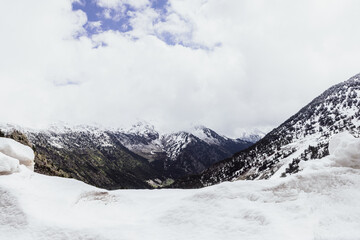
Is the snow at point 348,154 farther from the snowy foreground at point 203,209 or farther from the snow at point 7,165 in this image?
the snow at point 7,165

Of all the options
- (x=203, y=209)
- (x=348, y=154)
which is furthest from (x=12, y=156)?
(x=348, y=154)

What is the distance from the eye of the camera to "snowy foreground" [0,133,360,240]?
13.7 m

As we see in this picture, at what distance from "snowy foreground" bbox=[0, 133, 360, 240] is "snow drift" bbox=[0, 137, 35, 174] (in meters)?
0.53

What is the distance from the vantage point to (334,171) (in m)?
17.7

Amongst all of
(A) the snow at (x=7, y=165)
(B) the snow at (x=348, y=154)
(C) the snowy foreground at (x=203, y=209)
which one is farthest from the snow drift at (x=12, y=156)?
(B) the snow at (x=348, y=154)

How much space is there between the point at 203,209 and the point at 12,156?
16777 millimetres

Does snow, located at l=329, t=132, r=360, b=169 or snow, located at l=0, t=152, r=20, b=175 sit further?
snow, located at l=0, t=152, r=20, b=175

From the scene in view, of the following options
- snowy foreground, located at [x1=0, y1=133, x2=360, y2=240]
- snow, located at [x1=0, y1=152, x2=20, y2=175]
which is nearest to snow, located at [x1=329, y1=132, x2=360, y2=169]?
snowy foreground, located at [x1=0, y1=133, x2=360, y2=240]

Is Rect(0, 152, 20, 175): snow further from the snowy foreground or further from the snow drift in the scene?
the snowy foreground

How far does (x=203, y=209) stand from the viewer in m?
16.3

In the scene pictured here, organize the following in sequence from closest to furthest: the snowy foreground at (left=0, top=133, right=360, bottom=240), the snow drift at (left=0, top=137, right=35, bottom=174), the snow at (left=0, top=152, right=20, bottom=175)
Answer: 1. the snowy foreground at (left=0, top=133, right=360, bottom=240)
2. the snow at (left=0, top=152, right=20, bottom=175)
3. the snow drift at (left=0, top=137, right=35, bottom=174)

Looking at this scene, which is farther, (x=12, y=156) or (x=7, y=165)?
(x=12, y=156)

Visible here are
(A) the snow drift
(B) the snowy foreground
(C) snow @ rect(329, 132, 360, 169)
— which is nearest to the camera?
(B) the snowy foreground

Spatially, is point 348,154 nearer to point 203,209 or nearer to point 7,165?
point 203,209
